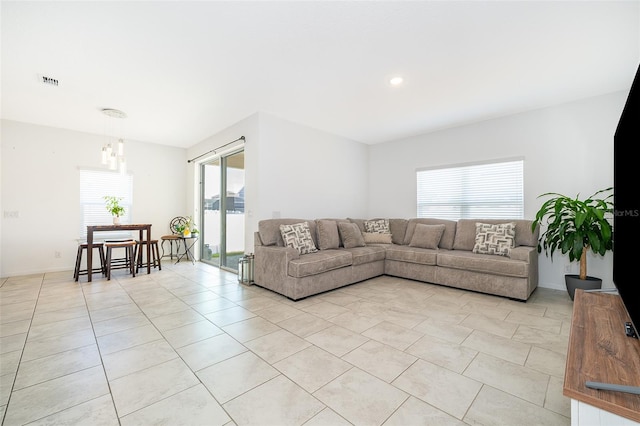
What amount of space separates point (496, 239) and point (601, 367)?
3.19 meters

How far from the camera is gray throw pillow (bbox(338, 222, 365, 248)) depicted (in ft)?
14.8

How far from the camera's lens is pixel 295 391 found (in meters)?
1.67

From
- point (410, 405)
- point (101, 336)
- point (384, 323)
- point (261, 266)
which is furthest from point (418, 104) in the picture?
point (101, 336)

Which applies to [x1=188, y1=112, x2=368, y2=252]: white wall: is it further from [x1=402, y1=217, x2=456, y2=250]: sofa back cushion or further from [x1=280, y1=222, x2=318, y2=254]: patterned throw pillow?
[x1=402, y1=217, x2=456, y2=250]: sofa back cushion

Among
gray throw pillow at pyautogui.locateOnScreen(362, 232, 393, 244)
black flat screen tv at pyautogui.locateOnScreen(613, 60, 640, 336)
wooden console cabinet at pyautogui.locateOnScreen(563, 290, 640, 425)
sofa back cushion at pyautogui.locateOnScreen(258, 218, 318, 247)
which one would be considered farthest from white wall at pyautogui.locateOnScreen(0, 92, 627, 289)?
wooden console cabinet at pyautogui.locateOnScreen(563, 290, 640, 425)

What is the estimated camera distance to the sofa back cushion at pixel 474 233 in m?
3.81

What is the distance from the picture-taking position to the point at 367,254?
168 inches

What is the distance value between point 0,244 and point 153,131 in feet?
9.94

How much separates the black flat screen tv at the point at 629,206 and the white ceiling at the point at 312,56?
1.28 meters

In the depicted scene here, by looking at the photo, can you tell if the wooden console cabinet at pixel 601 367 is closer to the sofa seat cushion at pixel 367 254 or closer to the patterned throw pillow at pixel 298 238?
the sofa seat cushion at pixel 367 254

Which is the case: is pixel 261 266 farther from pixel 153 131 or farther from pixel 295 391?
pixel 153 131

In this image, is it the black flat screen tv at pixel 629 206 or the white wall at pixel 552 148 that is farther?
the white wall at pixel 552 148

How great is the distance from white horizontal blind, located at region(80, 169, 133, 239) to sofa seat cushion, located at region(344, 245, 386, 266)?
4.69 m

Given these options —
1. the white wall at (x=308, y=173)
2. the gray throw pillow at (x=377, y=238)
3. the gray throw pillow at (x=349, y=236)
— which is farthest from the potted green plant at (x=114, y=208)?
the gray throw pillow at (x=377, y=238)
